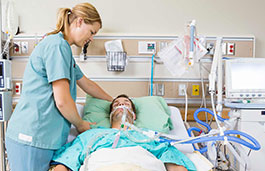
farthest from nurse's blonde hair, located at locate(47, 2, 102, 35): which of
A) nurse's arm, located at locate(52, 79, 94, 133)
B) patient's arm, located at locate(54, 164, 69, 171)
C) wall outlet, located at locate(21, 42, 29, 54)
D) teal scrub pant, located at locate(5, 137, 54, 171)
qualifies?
wall outlet, located at locate(21, 42, 29, 54)

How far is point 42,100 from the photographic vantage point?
1.36 metres

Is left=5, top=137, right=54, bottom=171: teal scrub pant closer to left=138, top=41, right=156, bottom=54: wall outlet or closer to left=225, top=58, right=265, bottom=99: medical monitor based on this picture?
left=138, top=41, right=156, bottom=54: wall outlet

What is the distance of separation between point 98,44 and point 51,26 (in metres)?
0.53

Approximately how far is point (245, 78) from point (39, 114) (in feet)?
5.50

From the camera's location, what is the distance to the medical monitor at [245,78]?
196cm

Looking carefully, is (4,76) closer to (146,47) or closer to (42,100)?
(42,100)

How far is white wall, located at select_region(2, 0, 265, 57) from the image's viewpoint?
236cm

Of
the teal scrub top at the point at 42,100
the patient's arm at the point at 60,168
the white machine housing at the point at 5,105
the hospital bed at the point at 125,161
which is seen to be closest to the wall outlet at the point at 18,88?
the white machine housing at the point at 5,105

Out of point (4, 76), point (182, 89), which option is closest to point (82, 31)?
point (4, 76)

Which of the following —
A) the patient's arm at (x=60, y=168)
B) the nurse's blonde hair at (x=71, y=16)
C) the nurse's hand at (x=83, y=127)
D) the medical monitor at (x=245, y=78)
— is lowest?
the patient's arm at (x=60, y=168)

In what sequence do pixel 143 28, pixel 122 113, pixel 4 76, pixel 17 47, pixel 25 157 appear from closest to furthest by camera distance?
pixel 25 157
pixel 122 113
pixel 4 76
pixel 17 47
pixel 143 28

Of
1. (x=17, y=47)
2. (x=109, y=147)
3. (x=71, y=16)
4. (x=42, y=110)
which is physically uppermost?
(x=71, y=16)

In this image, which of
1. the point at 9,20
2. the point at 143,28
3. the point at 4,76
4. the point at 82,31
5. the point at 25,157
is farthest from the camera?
the point at 143,28

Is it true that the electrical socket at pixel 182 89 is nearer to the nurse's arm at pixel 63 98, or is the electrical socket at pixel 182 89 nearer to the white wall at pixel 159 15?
the white wall at pixel 159 15
